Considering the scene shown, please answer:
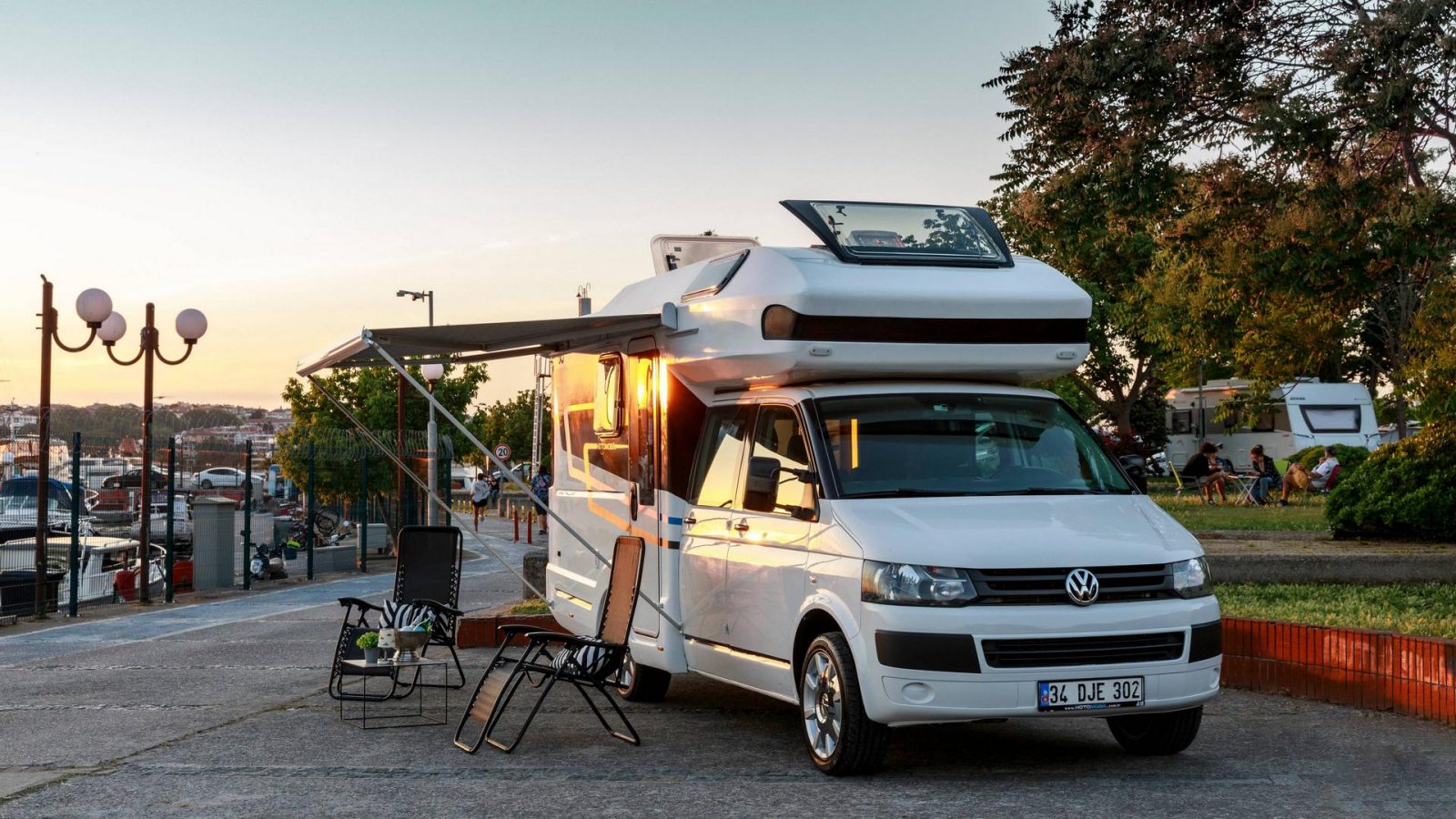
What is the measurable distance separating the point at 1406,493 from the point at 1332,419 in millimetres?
28999

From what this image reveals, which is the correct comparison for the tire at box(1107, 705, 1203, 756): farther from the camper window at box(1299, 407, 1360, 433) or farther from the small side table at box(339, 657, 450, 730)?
the camper window at box(1299, 407, 1360, 433)

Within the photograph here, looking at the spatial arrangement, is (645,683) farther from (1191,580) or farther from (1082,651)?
(1191,580)

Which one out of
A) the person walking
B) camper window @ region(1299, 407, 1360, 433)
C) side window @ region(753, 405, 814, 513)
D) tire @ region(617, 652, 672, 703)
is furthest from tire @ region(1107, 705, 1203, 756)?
camper window @ region(1299, 407, 1360, 433)

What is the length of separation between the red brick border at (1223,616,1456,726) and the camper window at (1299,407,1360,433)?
37.3 meters

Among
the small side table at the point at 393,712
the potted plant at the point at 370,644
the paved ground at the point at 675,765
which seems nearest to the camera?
the paved ground at the point at 675,765

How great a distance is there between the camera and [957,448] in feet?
26.8

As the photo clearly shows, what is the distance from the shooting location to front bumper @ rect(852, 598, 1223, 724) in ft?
23.0

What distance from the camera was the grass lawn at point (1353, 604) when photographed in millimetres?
10625

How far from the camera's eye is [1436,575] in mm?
14758

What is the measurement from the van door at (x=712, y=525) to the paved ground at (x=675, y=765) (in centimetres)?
63

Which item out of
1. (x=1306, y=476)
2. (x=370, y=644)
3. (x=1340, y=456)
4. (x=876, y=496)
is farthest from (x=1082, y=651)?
(x=1340, y=456)

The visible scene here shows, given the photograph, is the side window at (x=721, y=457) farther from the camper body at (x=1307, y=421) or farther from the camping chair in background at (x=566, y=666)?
the camper body at (x=1307, y=421)

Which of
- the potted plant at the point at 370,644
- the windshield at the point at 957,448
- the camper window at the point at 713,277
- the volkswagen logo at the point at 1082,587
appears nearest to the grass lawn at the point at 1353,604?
the windshield at the point at 957,448

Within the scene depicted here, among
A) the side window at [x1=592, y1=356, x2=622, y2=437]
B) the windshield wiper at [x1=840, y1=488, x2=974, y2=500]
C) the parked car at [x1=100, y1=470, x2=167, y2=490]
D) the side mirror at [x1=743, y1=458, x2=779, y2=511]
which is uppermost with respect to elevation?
the side window at [x1=592, y1=356, x2=622, y2=437]
